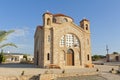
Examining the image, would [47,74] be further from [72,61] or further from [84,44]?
[84,44]

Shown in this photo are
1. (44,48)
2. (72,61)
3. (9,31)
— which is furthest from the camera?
(72,61)

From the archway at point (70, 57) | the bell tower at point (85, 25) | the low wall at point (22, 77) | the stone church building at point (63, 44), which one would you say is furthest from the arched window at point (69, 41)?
the low wall at point (22, 77)

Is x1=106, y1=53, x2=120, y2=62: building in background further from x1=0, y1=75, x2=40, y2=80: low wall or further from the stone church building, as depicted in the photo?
x1=0, y1=75, x2=40, y2=80: low wall

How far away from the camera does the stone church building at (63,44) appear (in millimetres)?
27592

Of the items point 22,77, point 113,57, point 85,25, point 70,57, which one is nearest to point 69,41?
point 70,57

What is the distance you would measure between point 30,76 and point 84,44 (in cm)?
1703

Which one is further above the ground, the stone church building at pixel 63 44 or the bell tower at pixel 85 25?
the bell tower at pixel 85 25

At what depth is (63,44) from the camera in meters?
28.8

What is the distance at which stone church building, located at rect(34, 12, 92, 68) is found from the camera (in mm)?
27592

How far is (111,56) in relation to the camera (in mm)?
60031

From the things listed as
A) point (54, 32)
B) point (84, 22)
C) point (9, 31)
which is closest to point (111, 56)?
point (84, 22)

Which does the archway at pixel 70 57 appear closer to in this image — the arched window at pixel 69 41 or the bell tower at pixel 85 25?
the arched window at pixel 69 41

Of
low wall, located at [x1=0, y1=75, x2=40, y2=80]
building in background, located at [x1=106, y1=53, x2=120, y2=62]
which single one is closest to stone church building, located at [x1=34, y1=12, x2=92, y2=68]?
low wall, located at [x1=0, y1=75, x2=40, y2=80]

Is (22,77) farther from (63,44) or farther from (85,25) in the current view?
(85,25)
